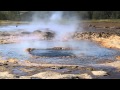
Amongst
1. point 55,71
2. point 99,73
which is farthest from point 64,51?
point 99,73

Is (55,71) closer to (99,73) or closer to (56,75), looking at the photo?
(56,75)

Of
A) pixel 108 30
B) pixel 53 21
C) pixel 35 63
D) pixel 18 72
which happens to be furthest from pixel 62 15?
pixel 18 72

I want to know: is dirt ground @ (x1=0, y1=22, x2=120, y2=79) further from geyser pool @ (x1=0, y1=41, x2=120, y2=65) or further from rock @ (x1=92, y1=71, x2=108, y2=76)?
geyser pool @ (x1=0, y1=41, x2=120, y2=65)

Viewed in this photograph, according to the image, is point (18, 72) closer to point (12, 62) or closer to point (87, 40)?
point (12, 62)

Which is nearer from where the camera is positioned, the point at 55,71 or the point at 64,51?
the point at 55,71

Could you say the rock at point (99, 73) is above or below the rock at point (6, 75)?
below

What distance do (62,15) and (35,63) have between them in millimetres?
4540

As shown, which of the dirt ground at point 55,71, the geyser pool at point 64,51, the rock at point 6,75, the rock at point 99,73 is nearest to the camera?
the rock at point 6,75

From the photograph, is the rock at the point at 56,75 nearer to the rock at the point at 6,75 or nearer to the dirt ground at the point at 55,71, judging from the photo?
the dirt ground at the point at 55,71

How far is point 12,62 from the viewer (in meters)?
8.76

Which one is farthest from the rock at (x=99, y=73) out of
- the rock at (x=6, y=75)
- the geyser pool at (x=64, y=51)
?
the rock at (x=6, y=75)

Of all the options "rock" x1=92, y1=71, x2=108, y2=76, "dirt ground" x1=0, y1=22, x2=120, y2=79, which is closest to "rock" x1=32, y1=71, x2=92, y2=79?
"dirt ground" x1=0, y1=22, x2=120, y2=79
